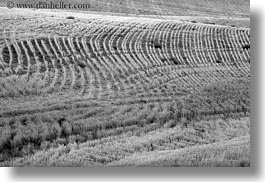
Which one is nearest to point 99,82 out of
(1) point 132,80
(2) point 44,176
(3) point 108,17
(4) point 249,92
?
(1) point 132,80

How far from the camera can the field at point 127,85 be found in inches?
181

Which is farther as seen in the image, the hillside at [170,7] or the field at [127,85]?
the hillside at [170,7]

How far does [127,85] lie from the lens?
488cm

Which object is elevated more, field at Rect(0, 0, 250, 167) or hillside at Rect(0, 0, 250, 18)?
hillside at Rect(0, 0, 250, 18)

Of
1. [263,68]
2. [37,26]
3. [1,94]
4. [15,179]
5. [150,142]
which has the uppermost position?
[37,26]

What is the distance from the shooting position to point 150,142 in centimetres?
466

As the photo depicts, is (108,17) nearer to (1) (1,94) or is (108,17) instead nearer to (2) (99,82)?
(2) (99,82)

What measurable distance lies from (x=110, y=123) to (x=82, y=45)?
34.7 inches

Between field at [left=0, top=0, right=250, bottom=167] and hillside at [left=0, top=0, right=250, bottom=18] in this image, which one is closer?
field at [left=0, top=0, right=250, bottom=167]

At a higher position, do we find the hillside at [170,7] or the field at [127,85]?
the hillside at [170,7]

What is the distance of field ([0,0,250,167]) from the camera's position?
460 centimetres

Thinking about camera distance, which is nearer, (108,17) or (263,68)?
(263,68)

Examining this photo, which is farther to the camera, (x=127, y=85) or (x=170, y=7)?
(x=170, y=7)

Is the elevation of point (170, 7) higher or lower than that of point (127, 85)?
higher
